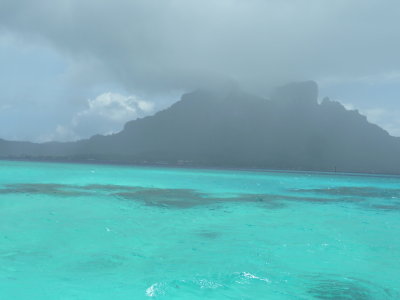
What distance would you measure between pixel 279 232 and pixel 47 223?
9.94 m

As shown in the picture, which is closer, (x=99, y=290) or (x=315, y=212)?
(x=99, y=290)

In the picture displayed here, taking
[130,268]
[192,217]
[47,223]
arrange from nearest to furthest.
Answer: [130,268]
[47,223]
[192,217]

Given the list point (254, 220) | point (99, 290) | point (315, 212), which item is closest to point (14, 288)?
point (99, 290)

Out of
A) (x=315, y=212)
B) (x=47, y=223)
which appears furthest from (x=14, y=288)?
(x=315, y=212)

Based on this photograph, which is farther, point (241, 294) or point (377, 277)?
point (377, 277)

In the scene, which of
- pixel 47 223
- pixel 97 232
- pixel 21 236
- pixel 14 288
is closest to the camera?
pixel 14 288

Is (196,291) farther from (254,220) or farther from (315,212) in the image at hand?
(315,212)

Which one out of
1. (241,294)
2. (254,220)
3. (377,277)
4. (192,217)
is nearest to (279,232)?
(254,220)

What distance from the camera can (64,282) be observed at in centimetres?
793

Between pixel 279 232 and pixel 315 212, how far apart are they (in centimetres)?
781

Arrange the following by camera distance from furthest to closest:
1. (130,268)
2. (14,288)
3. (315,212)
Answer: (315,212), (130,268), (14,288)

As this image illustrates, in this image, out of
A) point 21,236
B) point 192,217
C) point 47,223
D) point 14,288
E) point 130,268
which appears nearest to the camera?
point 14,288

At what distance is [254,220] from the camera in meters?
17.5

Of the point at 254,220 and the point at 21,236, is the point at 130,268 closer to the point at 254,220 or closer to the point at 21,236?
the point at 21,236
